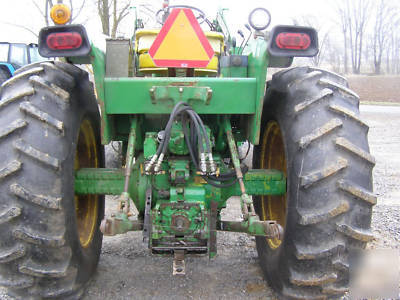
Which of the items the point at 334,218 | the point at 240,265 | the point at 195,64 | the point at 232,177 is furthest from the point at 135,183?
the point at 334,218

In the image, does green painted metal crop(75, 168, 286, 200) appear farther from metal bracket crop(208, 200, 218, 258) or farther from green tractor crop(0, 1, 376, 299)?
metal bracket crop(208, 200, 218, 258)

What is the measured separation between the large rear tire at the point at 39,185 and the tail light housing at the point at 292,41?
1358 millimetres

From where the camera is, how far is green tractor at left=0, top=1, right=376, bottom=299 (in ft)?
7.59

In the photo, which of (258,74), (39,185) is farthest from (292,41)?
(39,185)

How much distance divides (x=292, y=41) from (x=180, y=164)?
1.12 meters

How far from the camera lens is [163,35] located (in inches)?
105

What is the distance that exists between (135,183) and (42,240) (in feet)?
3.07

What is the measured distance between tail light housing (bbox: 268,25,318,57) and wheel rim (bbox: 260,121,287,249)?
874 mm

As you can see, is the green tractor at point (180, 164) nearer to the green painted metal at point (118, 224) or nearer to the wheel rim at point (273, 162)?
the green painted metal at point (118, 224)

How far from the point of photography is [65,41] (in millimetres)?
2447

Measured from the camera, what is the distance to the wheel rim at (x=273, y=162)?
3377 mm

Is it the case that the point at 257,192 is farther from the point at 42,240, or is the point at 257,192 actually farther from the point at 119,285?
the point at 42,240

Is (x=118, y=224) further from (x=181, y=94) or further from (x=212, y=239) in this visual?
(x=181, y=94)

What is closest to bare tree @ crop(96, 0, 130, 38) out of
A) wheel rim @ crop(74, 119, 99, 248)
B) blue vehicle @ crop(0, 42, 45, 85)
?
blue vehicle @ crop(0, 42, 45, 85)
